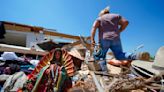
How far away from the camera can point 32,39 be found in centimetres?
1264

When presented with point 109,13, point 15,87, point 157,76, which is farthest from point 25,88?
point 109,13

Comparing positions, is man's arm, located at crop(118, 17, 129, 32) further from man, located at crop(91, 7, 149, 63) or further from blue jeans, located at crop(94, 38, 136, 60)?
blue jeans, located at crop(94, 38, 136, 60)

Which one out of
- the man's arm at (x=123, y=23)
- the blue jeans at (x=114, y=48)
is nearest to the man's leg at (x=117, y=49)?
the blue jeans at (x=114, y=48)

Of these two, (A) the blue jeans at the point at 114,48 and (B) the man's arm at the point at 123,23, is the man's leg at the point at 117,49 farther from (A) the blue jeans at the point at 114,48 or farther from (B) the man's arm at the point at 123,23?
(B) the man's arm at the point at 123,23

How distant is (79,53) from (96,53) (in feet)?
5.67

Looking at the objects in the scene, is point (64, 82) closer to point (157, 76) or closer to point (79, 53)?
point (157, 76)

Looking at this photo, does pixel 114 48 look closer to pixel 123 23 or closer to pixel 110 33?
pixel 110 33

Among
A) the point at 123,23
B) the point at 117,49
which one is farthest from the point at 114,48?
the point at 123,23

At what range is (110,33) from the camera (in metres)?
5.10

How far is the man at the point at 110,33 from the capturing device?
504 cm

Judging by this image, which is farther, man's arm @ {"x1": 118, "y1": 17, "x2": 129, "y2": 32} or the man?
man's arm @ {"x1": 118, "y1": 17, "x2": 129, "y2": 32}

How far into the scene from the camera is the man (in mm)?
5035

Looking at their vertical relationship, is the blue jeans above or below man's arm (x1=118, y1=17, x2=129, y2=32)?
below

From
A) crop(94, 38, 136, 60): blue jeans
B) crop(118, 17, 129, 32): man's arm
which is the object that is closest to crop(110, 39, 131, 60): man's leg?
crop(94, 38, 136, 60): blue jeans
